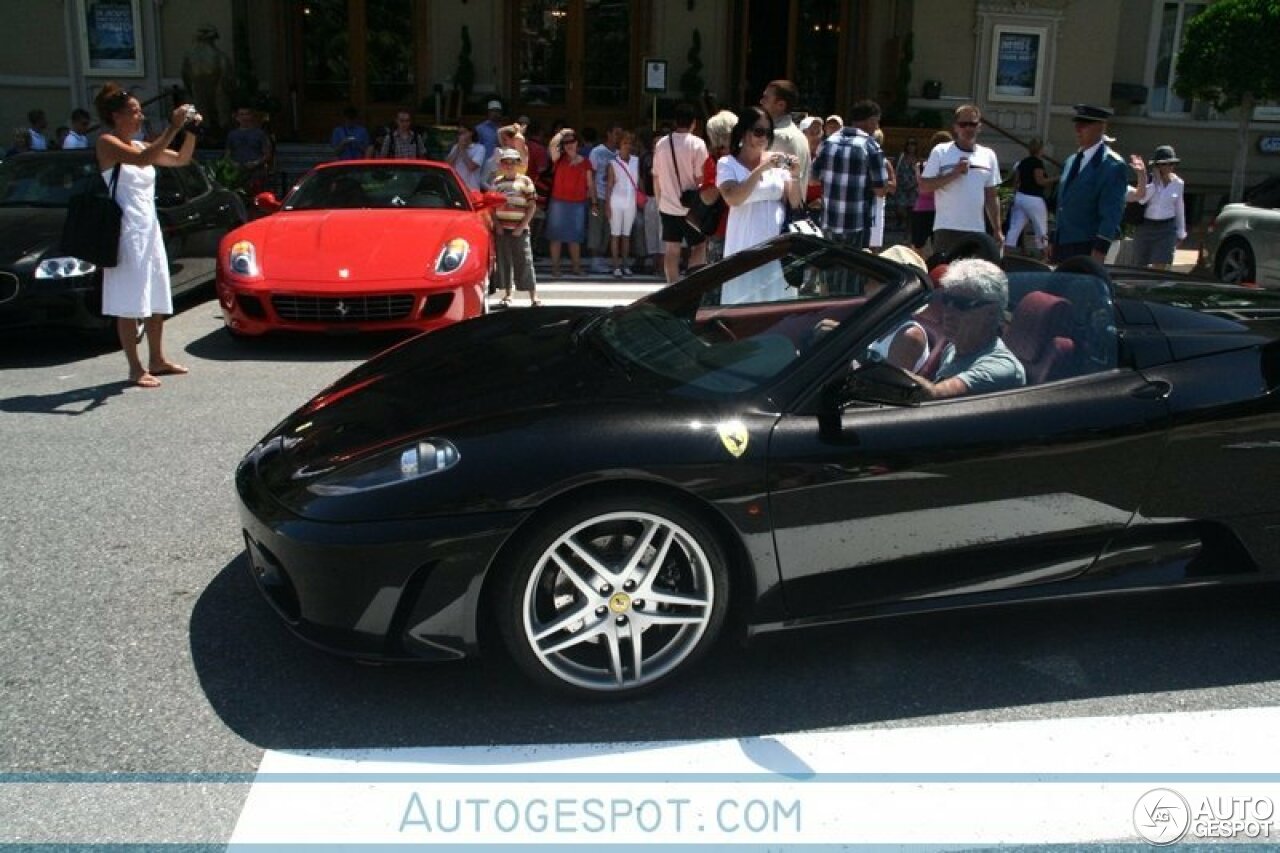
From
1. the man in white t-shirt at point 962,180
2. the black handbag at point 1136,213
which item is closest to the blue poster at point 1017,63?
the black handbag at point 1136,213

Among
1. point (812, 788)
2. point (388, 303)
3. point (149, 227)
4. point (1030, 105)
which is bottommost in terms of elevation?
point (812, 788)

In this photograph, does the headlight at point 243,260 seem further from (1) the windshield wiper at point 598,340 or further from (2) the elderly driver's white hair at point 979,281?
(2) the elderly driver's white hair at point 979,281

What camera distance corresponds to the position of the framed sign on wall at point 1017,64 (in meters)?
18.7

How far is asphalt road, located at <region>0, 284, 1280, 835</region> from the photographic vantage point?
10.2 ft

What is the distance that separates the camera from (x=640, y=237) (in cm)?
1265

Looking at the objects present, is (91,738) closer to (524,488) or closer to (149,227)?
(524,488)

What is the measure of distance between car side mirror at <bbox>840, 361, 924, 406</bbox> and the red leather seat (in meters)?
0.47

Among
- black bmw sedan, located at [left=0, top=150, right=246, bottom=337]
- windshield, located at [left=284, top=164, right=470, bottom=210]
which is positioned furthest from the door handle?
windshield, located at [left=284, top=164, right=470, bottom=210]

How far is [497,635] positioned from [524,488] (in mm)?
524

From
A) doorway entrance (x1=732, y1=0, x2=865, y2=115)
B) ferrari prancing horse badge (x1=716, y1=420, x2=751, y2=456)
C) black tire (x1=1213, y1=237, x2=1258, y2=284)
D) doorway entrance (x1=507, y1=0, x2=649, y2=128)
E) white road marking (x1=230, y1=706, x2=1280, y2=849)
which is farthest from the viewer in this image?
doorway entrance (x1=732, y1=0, x2=865, y2=115)

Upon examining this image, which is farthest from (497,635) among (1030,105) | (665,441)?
(1030,105)

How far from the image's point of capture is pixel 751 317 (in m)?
4.12

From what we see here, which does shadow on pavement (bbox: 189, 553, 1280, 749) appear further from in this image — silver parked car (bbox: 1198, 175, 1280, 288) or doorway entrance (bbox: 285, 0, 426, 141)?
Result: doorway entrance (bbox: 285, 0, 426, 141)

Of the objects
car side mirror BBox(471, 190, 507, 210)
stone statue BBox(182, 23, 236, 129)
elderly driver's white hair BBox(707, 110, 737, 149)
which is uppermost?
stone statue BBox(182, 23, 236, 129)
